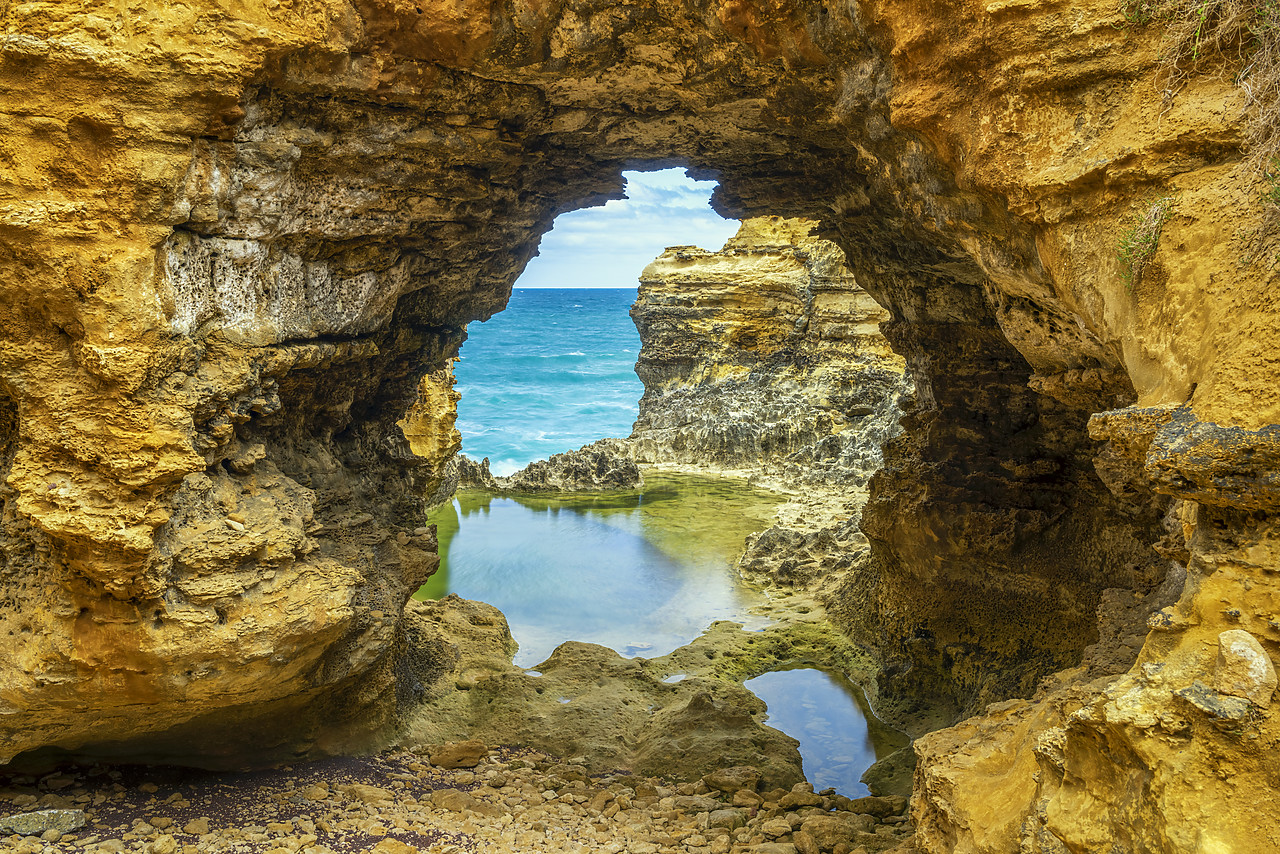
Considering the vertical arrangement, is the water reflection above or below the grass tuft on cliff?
below

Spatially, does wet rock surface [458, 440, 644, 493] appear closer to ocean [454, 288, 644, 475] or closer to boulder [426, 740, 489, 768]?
ocean [454, 288, 644, 475]

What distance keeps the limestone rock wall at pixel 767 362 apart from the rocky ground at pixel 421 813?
35.6 ft

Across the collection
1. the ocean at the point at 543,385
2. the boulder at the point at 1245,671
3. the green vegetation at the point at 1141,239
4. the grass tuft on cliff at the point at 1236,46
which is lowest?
the ocean at the point at 543,385

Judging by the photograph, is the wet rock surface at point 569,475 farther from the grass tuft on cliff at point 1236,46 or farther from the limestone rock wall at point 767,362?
the grass tuft on cliff at point 1236,46

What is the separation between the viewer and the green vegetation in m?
2.99

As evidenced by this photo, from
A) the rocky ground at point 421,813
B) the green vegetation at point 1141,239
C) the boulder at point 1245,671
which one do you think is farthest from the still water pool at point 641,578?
the green vegetation at point 1141,239

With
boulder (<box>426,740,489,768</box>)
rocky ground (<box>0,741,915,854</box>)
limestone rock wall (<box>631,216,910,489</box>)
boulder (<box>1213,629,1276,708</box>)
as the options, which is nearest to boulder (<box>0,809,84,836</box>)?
rocky ground (<box>0,741,915,854</box>)

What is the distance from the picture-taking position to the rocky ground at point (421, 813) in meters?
4.31

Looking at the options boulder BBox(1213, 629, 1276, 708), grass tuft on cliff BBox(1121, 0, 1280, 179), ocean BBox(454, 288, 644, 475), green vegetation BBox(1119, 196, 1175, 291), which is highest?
grass tuft on cliff BBox(1121, 0, 1280, 179)

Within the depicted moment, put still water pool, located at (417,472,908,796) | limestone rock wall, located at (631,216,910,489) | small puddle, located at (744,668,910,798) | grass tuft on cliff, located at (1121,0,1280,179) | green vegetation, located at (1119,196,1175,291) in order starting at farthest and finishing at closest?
limestone rock wall, located at (631,216,910,489) < still water pool, located at (417,472,908,796) < small puddle, located at (744,668,910,798) < green vegetation, located at (1119,196,1175,291) < grass tuft on cliff, located at (1121,0,1280,179)

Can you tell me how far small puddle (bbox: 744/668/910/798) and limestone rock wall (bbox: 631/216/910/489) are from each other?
7764mm

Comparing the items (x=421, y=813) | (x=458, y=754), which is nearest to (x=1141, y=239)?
(x=421, y=813)

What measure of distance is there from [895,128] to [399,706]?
18.2 ft

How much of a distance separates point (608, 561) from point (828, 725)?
5.52m
